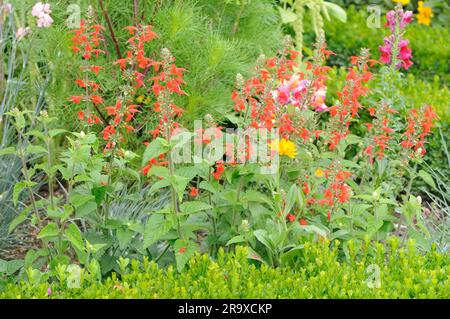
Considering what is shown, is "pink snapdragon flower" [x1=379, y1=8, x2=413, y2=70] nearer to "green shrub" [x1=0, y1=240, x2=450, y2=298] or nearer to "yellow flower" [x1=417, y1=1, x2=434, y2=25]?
"green shrub" [x1=0, y1=240, x2=450, y2=298]

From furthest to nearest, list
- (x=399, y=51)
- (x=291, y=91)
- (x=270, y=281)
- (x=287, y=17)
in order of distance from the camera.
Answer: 1. (x=287, y=17)
2. (x=399, y=51)
3. (x=291, y=91)
4. (x=270, y=281)

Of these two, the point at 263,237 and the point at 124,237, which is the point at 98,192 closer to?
the point at 124,237

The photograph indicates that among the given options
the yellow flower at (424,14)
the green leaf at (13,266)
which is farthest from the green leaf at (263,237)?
the yellow flower at (424,14)

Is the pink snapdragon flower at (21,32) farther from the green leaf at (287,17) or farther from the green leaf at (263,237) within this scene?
the green leaf at (287,17)

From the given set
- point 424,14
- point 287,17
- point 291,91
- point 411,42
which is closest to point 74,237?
point 291,91

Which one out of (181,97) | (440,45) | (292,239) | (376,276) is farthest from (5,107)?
(440,45)

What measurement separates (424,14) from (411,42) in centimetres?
121

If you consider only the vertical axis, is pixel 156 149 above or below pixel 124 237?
above

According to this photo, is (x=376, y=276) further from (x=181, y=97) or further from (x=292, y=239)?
(x=181, y=97)

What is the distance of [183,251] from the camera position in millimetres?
3566

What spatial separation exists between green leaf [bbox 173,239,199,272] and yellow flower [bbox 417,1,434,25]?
217 inches

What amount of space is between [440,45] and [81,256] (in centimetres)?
470

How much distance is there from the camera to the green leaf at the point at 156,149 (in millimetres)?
3342

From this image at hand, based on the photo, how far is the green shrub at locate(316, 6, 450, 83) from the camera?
7.27 metres
